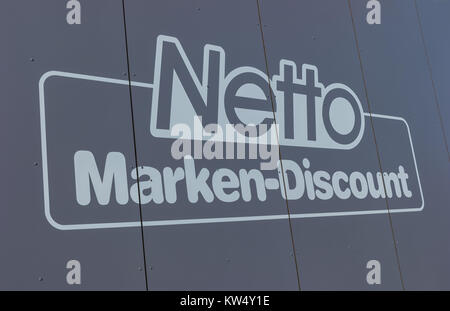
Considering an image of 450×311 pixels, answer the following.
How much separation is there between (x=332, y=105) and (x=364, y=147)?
241 millimetres

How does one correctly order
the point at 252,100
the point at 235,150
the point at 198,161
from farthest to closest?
1. the point at 252,100
2. the point at 235,150
3. the point at 198,161

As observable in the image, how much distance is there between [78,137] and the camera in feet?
4.35

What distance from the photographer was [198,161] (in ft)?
5.19

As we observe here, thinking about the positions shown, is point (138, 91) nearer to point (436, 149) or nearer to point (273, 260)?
point (273, 260)

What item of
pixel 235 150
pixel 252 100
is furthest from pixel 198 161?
pixel 252 100

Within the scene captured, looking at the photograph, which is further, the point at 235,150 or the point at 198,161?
the point at 235,150

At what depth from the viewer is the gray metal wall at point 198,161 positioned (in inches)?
48.6

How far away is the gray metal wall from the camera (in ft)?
4.05

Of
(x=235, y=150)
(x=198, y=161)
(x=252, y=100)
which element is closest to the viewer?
(x=198, y=161)

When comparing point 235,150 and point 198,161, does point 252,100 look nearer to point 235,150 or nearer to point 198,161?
point 235,150

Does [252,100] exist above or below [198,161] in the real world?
above

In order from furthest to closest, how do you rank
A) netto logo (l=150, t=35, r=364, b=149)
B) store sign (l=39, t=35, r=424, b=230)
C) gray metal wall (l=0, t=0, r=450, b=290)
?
1. netto logo (l=150, t=35, r=364, b=149)
2. store sign (l=39, t=35, r=424, b=230)
3. gray metal wall (l=0, t=0, r=450, b=290)

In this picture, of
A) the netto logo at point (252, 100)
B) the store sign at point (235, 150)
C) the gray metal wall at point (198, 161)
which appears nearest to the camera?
the gray metal wall at point (198, 161)
